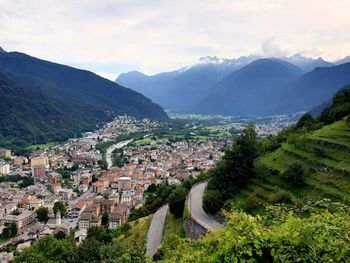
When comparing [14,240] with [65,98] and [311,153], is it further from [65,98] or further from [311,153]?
[65,98]

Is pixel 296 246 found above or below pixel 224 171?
above

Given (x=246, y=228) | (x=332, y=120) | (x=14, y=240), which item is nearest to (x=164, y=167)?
(x=14, y=240)

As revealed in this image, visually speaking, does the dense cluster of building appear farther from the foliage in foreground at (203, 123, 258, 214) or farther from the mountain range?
the foliage in foreground at (203, 123, 258, 214)

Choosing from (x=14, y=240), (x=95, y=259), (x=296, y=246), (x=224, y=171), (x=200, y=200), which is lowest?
(x=14, y=240)

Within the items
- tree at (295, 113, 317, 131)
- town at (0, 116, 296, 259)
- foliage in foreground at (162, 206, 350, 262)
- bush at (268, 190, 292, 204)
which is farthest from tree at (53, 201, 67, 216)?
foliage in foreground at (162, 206, 350, 262)

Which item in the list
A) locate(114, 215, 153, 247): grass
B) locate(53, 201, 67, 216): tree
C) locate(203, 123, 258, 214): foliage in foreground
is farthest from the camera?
locate(53, 201, 67, 216): tree

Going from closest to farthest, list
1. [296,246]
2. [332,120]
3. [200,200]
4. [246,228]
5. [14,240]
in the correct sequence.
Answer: [296,246]
[246,228]
[200,200]
[332,120]
[14,240]

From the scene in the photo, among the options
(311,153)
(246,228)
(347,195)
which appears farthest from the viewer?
(311,153)
